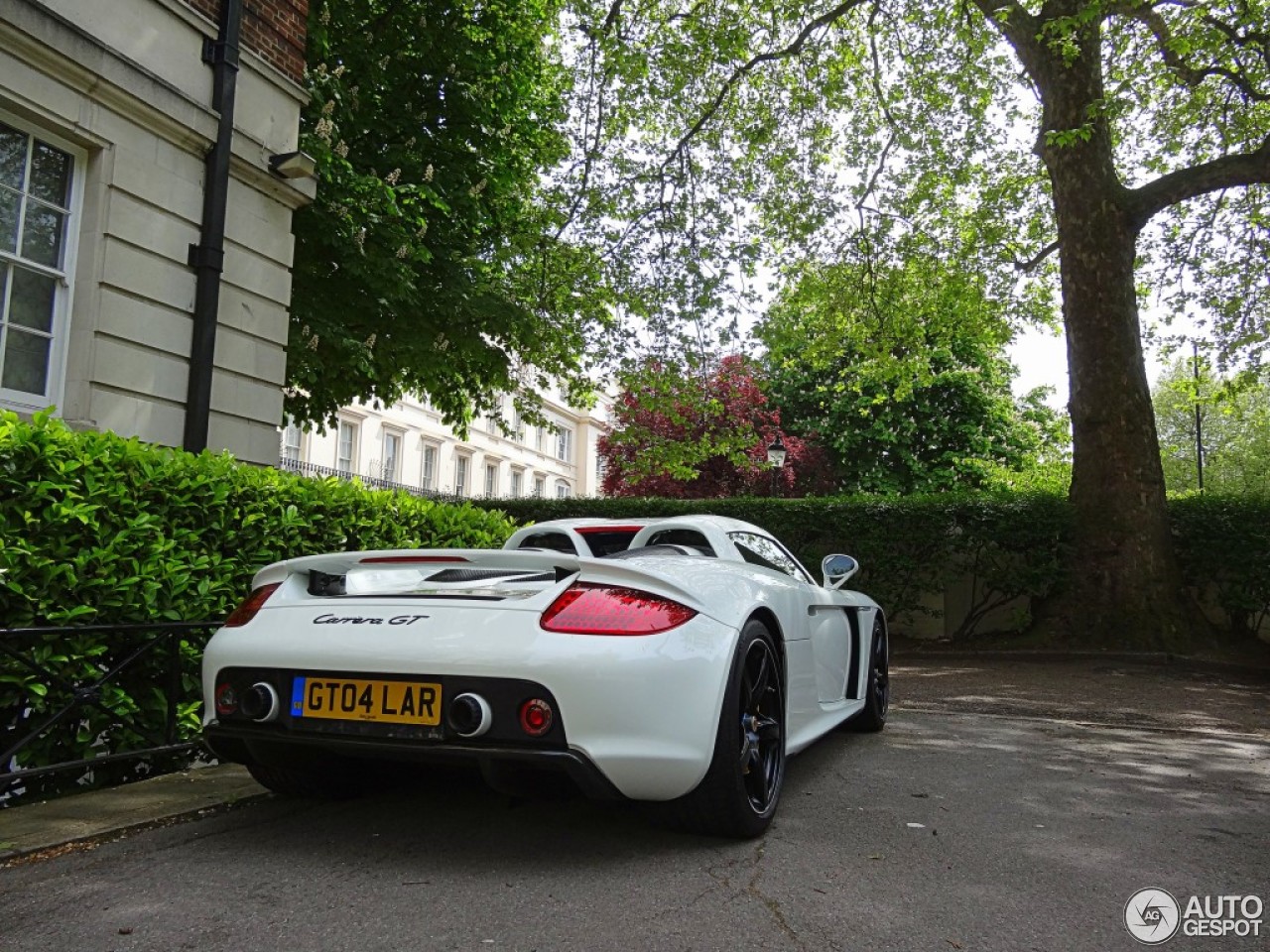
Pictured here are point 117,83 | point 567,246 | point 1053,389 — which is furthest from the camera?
point 1053,389

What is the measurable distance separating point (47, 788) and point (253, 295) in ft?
17.2

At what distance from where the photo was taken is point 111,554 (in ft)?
13.2

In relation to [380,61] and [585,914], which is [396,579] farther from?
[380,61]

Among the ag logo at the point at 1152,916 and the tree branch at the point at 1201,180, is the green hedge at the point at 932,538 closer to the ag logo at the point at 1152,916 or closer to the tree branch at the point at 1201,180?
the tree branch at the point at 1201,180

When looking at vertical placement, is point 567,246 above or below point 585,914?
above

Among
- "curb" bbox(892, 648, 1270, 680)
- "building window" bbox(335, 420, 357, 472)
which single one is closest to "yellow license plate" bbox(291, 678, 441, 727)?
"curb" bbox(892, 648, 1270, 680)

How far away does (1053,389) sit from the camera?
1393 inches

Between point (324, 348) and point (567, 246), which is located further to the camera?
point (567, 246)

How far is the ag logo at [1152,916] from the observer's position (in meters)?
2.45

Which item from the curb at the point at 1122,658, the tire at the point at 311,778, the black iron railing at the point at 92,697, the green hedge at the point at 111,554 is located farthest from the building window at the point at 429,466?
the tire at the point at 311,778

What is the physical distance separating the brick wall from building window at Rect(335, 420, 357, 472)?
93.2 ft

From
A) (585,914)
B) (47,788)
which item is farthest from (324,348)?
(585,914)

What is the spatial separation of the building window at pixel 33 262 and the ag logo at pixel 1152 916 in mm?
6779

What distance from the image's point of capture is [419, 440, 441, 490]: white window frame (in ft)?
136
